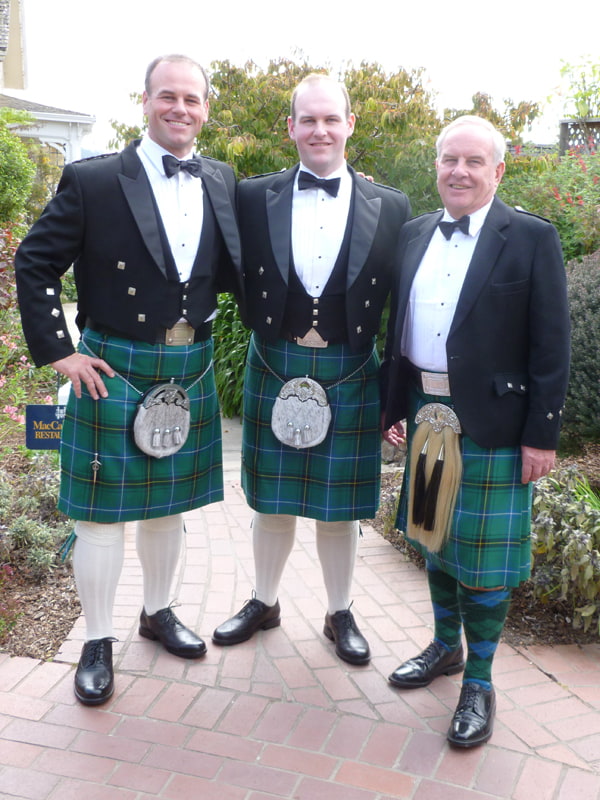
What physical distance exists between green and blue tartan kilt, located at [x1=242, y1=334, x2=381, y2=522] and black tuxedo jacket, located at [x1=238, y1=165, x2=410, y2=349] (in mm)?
95

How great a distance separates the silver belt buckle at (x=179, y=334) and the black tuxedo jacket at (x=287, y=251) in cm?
23

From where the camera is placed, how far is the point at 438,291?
2137mm

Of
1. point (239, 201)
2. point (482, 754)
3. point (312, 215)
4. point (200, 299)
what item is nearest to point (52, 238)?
point (200, 299)

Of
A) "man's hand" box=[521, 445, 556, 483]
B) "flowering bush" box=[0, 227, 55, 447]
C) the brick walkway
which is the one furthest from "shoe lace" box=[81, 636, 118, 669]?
"flowering bush" box=[0, 227, 55, 447]

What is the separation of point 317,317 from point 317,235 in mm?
264

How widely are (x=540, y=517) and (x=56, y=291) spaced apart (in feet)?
6.42

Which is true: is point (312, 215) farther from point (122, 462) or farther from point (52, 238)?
point (122, 462)

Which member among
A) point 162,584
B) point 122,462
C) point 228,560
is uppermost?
point 122,462

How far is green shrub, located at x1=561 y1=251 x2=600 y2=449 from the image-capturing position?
145 inches

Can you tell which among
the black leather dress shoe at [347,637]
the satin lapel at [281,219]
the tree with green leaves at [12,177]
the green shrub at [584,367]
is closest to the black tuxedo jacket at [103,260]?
the satin lapel at [281,219]

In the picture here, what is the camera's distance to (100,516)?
91.3 inches

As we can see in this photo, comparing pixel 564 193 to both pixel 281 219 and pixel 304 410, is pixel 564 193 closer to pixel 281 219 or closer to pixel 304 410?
pixel 281 219

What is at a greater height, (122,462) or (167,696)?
(122,462)

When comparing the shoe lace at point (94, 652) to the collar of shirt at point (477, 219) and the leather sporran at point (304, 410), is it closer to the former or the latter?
the leather sporran at point (304, 410)
